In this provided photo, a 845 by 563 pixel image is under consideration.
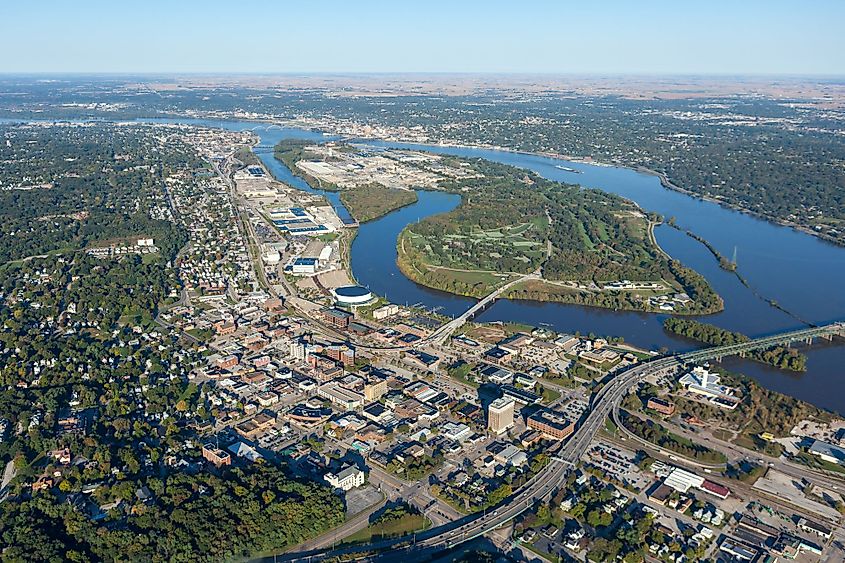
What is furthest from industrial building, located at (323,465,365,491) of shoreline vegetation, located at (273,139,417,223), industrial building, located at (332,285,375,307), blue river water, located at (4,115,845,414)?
shoreline vegetation, located at (273,139,417,223)

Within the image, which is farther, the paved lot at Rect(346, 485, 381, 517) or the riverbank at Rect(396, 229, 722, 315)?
the riverbank at Rect(396, 229, 722, 315)

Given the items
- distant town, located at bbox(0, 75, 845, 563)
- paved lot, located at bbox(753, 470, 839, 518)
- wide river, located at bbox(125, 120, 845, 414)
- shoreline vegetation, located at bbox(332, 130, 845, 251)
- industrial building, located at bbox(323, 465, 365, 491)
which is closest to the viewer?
distant town, located at bbox(0, 75, 845, 563)

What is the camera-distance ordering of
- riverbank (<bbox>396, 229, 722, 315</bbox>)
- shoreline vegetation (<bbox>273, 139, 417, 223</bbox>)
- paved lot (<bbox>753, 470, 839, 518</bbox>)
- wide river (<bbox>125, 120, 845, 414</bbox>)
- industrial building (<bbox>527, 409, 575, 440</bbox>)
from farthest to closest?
shoreline vegetation (<bbox>273, 139, 417, 223</bbox>), riverbank (<bbox>396, 229, 722, 315</bbox>), wide river (<bbox>125, 120, 845, 414</bbox>), industrial building (<bbox>527, 409, 575, 440</bbox>), paved lot (<bbox>753, 470, 839, 518</bbox>)

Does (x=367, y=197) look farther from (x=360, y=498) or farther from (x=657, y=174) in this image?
(x=360, y=498)

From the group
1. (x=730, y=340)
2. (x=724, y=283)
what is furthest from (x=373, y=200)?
(x=730, y=340)

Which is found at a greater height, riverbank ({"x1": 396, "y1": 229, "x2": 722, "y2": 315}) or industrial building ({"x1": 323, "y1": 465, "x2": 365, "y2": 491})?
riverbank ({"x1": 396, "y1": 229, "x2": 722, "y2": 315})

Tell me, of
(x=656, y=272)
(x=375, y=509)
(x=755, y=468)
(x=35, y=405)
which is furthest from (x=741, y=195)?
(x=35, y=405)

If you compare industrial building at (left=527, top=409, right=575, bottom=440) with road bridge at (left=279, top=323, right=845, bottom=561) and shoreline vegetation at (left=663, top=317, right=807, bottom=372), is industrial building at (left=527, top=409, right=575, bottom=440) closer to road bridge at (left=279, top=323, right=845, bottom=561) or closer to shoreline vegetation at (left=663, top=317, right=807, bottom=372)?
road bridge at (left=279, top=323, right=845, bottom=561)

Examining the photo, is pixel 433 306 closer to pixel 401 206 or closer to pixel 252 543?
pixel 252 543
